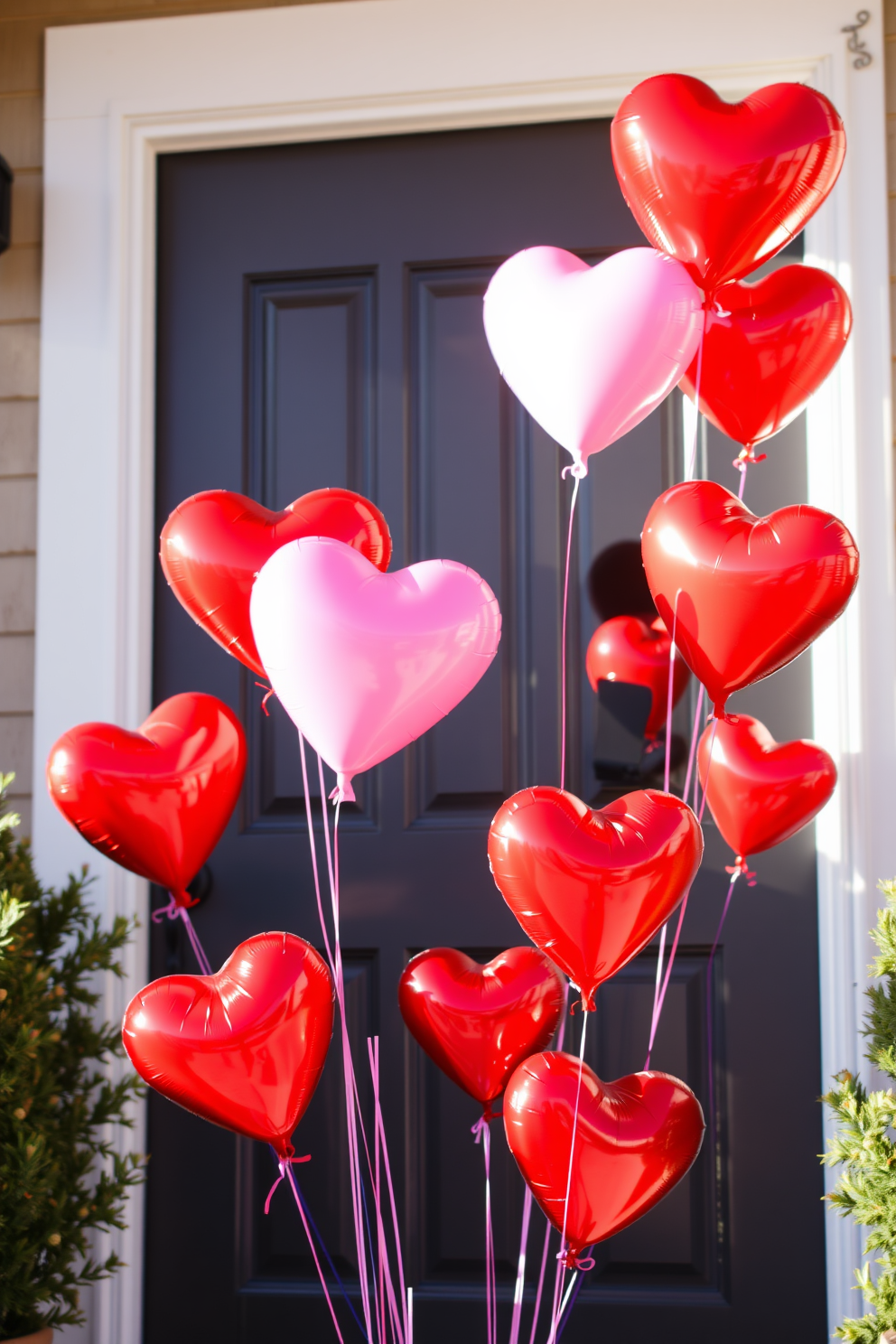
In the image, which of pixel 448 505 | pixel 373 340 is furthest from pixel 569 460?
pixel 373 340

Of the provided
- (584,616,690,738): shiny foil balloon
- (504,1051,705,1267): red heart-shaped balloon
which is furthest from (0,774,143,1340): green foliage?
(584,616,690,738): shiny foil balloon

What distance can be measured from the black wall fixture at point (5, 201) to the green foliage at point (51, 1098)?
0.99 m

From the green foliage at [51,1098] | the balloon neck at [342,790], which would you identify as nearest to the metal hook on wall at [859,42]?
the balloon neck at [342,790]

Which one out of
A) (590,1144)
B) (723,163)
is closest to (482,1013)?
A: (590,1144)

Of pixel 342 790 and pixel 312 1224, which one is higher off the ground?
pixel 342 790

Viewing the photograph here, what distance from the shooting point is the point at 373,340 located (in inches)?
81.0

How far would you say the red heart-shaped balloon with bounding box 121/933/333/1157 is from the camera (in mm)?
1274

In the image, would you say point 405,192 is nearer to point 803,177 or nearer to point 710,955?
point 803,177

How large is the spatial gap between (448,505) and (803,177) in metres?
0.86

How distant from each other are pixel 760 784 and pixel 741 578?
0.42 m

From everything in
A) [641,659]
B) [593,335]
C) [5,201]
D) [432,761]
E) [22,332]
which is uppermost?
[5,201]

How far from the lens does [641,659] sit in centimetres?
182

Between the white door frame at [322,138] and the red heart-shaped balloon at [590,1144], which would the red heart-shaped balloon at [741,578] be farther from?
the white door frame at [322,138]

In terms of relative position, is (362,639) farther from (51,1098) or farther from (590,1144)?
(51,1098)
